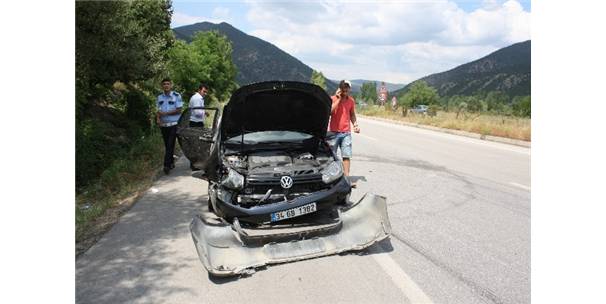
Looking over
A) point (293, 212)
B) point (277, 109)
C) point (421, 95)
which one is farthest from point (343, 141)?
point (421, 95)

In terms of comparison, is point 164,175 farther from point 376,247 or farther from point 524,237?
point 524,237

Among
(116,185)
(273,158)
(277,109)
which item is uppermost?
(277,109)

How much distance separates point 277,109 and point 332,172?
4.21ft

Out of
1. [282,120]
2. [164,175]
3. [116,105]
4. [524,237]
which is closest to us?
[524,237]

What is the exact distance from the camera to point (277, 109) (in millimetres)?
6207

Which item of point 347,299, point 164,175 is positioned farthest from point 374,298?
point 164,175

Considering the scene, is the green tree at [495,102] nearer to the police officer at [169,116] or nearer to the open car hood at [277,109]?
the police officer at [169,116]

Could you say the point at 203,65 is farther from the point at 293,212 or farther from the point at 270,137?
the point at 293,212

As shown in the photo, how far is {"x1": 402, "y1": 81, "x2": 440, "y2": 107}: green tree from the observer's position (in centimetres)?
11325

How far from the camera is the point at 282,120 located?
641 centimetres

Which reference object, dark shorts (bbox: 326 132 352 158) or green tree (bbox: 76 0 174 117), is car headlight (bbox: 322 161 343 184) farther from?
green tree (bbox: 76 0 174 117)

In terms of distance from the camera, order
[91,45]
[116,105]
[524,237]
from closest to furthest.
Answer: [524,237] < [91,45] < [116,105]

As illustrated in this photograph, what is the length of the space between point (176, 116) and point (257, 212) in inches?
226

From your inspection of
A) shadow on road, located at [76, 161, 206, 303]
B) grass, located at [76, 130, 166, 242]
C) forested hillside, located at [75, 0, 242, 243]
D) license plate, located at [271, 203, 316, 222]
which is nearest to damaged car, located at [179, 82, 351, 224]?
license plate, located at [271, 203, 316, 222]
